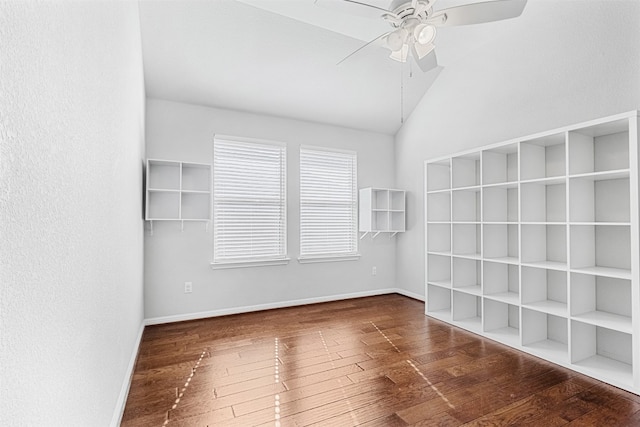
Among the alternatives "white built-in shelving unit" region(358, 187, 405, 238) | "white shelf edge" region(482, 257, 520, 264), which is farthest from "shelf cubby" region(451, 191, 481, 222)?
"white built-in shelving unit" region(358, 187, 405, 238)

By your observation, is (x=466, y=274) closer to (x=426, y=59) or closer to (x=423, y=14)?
(x=426, y=59)

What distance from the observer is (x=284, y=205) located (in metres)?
4.32

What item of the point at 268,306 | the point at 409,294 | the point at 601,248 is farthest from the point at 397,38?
the point at 409,294

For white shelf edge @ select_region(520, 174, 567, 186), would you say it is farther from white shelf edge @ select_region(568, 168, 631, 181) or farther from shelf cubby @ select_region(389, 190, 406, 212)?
shelf cubby @ select_region(389, 190, 406, 212)

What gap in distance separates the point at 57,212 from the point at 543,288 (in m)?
3.68

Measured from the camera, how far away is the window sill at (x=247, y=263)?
12.7 feet

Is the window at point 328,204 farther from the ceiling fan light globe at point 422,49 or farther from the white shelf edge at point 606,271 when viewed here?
the white shelf edge at point 606,271

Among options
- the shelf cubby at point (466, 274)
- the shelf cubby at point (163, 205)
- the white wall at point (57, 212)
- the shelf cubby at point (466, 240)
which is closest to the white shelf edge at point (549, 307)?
the shelf cubby at point (466, 274)

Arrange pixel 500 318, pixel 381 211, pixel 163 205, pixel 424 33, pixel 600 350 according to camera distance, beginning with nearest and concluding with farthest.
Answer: pixel 424 33, pixel 600 350, pixel 500 318, pixel 163 205, pixel 381 211

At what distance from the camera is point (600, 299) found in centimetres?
264

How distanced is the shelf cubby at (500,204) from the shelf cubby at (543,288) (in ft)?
2.08

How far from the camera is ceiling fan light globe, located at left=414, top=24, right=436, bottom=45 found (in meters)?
2.13

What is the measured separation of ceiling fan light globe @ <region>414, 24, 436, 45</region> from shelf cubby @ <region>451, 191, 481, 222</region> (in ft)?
6.31

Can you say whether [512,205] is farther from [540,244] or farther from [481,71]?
[481,71]
